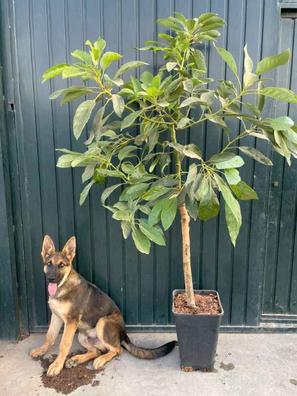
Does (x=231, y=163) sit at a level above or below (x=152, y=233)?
above

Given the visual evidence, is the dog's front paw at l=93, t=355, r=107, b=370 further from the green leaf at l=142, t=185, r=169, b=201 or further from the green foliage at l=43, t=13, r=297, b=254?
the green leaf at l=142, t=185, r=169, b=201

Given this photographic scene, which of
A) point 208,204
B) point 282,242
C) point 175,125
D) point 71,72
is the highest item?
point 71,72

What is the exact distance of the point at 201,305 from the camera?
2.45 metres

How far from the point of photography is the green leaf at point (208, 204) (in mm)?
1851

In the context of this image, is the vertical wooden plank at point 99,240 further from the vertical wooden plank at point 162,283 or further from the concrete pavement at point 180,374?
the concrete pavement at point 180,374

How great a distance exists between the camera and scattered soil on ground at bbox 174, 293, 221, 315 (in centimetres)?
236

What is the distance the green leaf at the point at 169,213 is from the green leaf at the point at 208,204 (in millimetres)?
138

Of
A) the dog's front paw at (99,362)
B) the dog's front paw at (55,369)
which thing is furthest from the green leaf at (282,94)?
the dog's front paw at (55,369)

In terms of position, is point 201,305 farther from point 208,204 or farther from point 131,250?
point 208,204

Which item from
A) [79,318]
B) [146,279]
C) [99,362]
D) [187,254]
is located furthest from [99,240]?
[99,362]

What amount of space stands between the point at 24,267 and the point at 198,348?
4.56ft

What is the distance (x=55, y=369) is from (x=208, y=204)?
1.46 metres

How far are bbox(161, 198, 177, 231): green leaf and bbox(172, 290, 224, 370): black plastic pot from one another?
0.68 meters

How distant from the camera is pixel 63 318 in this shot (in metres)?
2.42
